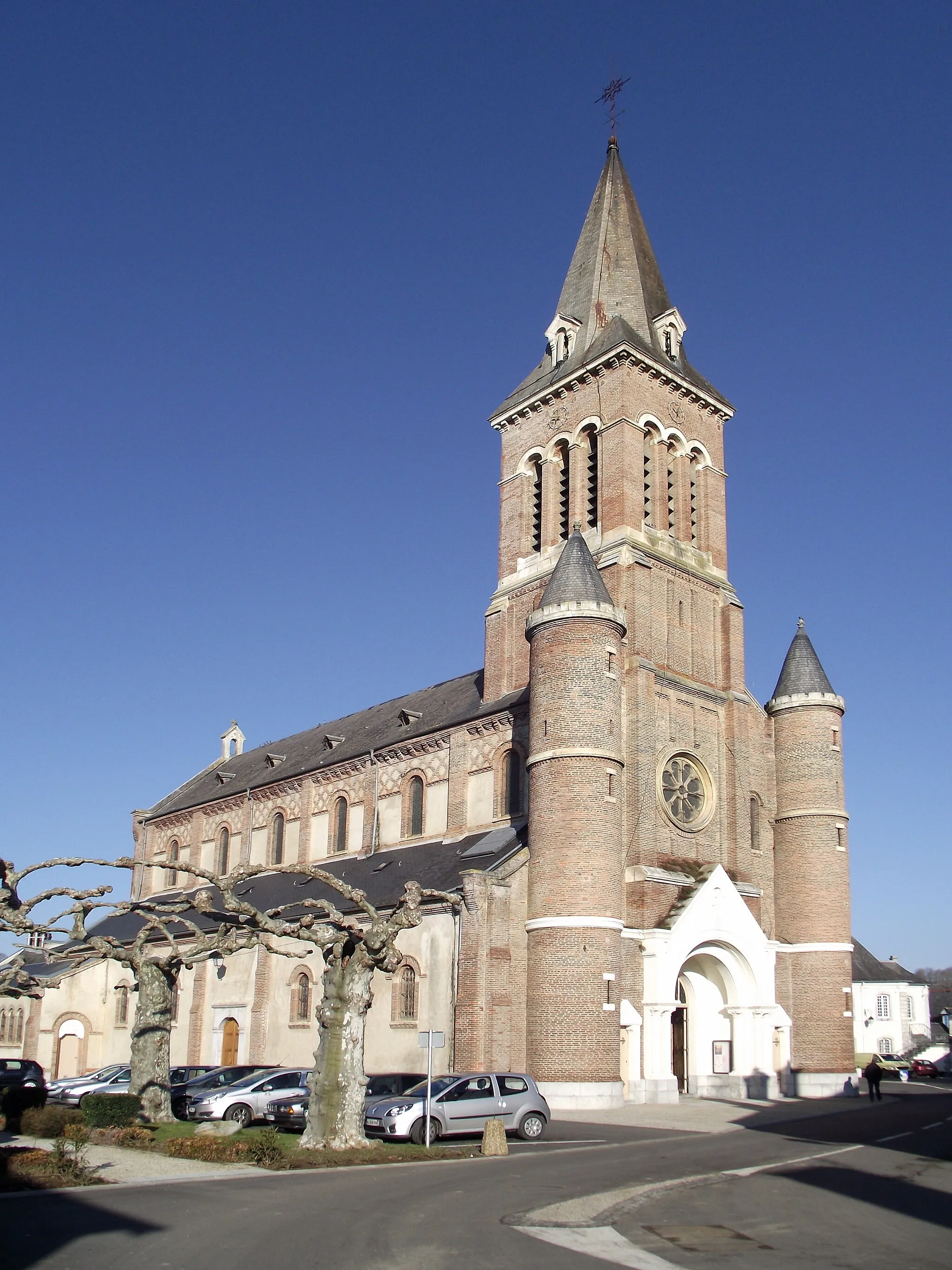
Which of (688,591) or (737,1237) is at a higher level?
(688,591)

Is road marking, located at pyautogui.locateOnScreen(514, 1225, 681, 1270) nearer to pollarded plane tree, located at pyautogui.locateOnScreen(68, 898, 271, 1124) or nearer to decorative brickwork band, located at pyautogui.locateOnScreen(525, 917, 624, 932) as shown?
pollarded plane tree, located at pyautogui.locateOnScreen(68, 898, 271, 1124)

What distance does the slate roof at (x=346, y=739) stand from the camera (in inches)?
1724

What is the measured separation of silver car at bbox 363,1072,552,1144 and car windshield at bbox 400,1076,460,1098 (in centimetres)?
2

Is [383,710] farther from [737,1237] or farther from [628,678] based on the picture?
[737,1237]

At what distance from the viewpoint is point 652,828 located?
118 feet

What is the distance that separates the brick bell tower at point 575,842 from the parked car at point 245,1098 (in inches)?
279

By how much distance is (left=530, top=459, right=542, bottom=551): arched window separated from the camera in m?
44.6

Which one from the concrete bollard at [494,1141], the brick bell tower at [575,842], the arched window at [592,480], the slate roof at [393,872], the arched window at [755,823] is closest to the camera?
the concrete bollard at [494,1141]

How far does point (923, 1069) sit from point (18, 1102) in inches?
2207

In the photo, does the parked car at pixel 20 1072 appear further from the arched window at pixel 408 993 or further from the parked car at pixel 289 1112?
the arched window at pixel 408 993

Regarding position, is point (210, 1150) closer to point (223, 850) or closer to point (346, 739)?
point (346, 739)

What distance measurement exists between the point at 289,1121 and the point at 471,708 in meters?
18.8

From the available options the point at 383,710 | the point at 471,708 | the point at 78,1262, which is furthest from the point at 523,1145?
the point at 383,710

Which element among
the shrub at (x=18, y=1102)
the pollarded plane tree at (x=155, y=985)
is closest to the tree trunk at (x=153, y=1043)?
the pollarded plane tree at (x=155, y=985)
